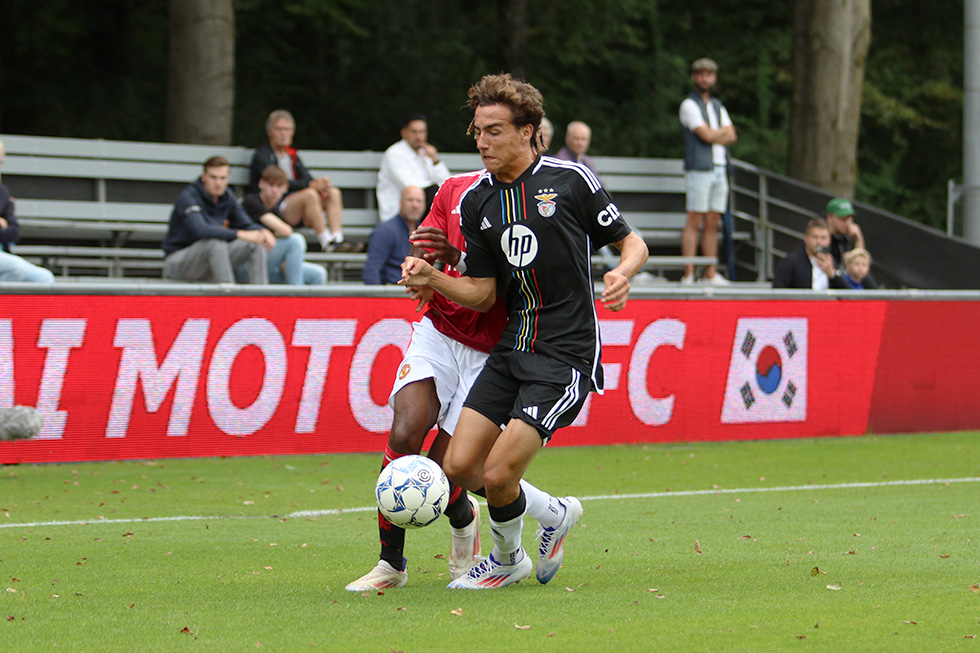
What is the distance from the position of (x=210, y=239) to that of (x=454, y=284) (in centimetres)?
686

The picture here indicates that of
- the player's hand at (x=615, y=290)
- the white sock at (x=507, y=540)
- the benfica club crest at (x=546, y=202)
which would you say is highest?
the benfica club crest at (x=546, y=202)

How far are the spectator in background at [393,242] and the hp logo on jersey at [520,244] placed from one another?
610 cm

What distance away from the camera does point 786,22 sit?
28078 mm

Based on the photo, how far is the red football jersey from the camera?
21.0 feet

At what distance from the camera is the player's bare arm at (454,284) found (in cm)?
569

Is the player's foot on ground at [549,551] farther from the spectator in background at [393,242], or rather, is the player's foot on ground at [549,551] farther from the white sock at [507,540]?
the spectator in background at [393,242]

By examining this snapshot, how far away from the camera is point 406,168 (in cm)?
1476

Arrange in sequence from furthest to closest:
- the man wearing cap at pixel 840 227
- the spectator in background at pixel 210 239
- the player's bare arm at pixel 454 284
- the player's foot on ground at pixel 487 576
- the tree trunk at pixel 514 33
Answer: the tree trunk at pixel 514 33, the man wearing cap at pixel 840 227, the spectator in background at pixel 210 239, the player's foot on ground at pixel 487 576, the player's bare arm at pixel 454 284

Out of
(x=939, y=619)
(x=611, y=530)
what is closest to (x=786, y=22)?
(x=611, y=530)

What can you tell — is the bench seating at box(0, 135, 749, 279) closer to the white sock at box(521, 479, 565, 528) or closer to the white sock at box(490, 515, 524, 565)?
the white sock at box(521, 479, 565, 528)

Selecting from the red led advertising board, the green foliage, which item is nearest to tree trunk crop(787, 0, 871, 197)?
the green foliage

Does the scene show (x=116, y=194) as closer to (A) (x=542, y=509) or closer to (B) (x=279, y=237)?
(B) (x=279, y=237)

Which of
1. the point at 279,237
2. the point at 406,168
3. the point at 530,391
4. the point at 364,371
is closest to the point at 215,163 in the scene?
the point at 279,237

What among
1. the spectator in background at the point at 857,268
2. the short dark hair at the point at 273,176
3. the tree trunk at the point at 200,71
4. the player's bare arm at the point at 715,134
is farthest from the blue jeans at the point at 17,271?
the spectator in background at the point at 857,268
